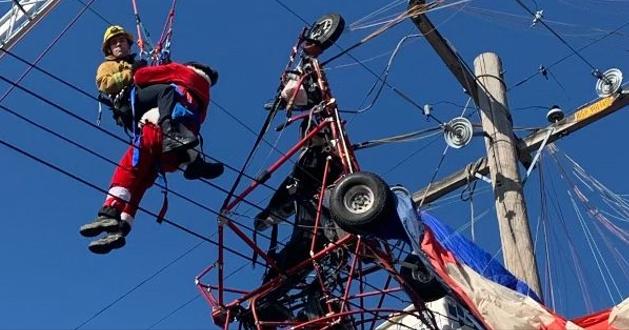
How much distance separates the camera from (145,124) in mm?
10891

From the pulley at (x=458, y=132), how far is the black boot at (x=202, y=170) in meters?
3.30

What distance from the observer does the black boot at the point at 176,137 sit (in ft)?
34.9

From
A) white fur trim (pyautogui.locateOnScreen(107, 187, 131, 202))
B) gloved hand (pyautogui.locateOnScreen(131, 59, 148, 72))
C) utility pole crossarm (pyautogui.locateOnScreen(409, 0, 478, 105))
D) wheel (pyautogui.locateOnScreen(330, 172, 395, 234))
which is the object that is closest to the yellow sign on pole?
utility pole crossarm (pyautogui.locateOnScreen(409, 0, 478, 105))

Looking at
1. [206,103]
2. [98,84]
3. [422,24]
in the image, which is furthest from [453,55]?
[98,84]

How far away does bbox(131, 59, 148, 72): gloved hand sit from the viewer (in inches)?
452

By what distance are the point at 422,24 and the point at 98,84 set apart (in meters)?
3.70

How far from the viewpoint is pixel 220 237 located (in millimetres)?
11703

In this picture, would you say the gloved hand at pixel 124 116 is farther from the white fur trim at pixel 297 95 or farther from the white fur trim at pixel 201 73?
the white fur trim at pixel 297 95

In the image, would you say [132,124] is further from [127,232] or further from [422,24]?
[422,24]

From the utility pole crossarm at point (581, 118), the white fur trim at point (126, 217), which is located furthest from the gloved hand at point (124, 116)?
the utility pole crossarm at point (581, 118)

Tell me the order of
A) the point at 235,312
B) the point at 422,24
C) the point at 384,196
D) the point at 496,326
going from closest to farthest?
1. the point at 496,326
2. the point at 384,196
3. the point at 235,312
4. the point at 422,24

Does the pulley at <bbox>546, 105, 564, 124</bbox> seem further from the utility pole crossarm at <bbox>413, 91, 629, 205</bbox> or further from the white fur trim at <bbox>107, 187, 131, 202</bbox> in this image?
the white fur trim at <bbox>107, 187, 131, 202</bbox>

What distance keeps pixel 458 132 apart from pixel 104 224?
14.4 ft

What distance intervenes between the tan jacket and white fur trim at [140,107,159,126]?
0.37 meters
